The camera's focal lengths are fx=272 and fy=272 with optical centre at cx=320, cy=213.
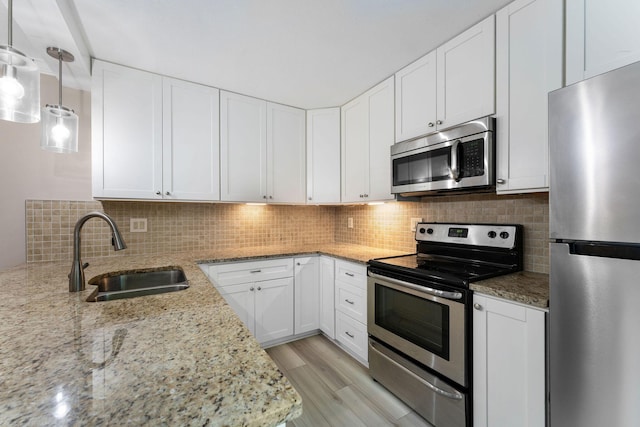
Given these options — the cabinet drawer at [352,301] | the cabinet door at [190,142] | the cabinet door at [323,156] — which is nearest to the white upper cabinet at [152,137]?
the cabinet door at [190,142]

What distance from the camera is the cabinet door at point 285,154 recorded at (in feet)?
8.75

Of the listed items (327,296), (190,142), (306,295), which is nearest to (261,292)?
(306,295)

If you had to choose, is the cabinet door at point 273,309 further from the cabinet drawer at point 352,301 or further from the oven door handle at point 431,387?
the oven door handle at point 431,387

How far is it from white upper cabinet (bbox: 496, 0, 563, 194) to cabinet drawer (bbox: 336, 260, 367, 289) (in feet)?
3.62

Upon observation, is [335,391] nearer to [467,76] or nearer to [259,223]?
[259,223]

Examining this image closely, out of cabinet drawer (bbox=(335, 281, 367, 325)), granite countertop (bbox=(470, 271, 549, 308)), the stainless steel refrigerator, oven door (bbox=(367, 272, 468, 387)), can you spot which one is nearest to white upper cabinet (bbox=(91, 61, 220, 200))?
cabinet drawer (bbox=(335, 281, 367, 325))

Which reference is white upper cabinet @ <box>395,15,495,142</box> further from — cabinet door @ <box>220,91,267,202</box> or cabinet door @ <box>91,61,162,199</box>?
cabinet door @ <box>91,61,162,199</box>

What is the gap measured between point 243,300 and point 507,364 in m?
1.87

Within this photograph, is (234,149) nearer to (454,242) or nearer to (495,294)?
(454,242)

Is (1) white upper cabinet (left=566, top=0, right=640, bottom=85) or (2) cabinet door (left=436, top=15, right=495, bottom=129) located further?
(2) cabinet door (left=436, top=15, right=495, bottom=129)

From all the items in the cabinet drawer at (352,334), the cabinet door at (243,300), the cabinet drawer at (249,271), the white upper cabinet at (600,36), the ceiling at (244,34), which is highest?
the ceiling at (244,34)

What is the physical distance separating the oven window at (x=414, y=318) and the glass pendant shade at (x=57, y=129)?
83.7 inches

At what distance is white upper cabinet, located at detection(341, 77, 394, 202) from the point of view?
7.25 feet

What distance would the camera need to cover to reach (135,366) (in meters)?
0.63
